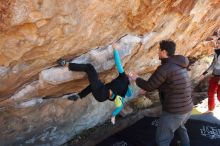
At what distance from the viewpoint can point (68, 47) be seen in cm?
512

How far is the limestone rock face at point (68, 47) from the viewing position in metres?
4.45

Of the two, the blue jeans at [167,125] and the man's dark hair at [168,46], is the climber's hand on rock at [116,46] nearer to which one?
the man's dark hair at [168,46]

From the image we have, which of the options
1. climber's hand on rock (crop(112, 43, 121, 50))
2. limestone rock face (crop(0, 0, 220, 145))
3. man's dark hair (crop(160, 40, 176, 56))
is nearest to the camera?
limestone rock face (crop(0, 0, 220, 145))

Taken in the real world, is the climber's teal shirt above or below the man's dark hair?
below

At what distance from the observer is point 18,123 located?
19.5 ft

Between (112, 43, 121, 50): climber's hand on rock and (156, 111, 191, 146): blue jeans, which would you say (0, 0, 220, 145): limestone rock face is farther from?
(156, 111, 191, 146): blue jeans

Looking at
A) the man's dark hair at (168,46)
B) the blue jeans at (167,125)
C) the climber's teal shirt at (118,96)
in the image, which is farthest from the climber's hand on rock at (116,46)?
the blue jeans at (167,125)

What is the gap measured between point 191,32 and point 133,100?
6.14 ft

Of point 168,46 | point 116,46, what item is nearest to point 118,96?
point 116,46

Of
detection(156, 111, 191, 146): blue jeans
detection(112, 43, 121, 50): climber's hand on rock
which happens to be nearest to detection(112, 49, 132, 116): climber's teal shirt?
detection(112, 43, 121, 50): climber's hand on rock

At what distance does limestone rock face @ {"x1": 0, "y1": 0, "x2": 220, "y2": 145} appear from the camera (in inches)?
175

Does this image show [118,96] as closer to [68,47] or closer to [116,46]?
[116,46]

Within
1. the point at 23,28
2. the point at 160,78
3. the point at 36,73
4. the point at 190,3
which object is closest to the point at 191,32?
the point at 190,3

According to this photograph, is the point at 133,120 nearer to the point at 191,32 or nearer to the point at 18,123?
the point at 191,32
